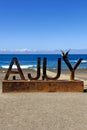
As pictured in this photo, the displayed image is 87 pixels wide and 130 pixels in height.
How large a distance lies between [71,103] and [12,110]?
2075 mm

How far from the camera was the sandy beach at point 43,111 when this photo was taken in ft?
26.9

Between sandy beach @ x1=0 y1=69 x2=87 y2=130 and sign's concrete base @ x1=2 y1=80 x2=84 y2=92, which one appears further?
sign's concrete base @ x1=2 y1=80 x2=84 y2=92

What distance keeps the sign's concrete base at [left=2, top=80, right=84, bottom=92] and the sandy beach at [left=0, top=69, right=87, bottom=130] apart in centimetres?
35

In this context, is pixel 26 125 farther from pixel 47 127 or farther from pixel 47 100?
pixel 47 100

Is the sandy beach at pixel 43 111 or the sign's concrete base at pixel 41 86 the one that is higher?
the sign's concrete base at pixel 41 86

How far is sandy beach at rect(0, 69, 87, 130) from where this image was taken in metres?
8.21

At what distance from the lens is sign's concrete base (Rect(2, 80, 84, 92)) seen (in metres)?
13.8

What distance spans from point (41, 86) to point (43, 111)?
4.19 metres

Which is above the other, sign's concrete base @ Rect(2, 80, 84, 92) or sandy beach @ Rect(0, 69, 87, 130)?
sign's concrete base @ Rect(2, 80, 84, 92)

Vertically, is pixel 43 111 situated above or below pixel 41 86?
below

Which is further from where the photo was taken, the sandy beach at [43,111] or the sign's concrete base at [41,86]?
the sign's concrete base at [41,86]

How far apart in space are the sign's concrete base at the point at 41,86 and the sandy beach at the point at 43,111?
35 cm

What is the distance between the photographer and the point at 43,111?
32.3 ft

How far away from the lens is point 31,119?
8.79 m
